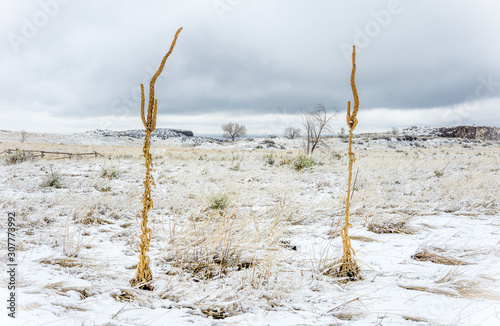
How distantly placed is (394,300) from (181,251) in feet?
6.19

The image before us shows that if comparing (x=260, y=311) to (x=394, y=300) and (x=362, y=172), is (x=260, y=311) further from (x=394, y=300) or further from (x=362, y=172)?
(x=362, y=172)

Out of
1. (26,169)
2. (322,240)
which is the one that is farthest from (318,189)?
(26,169)

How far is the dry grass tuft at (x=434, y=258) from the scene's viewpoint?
2545 millimetres

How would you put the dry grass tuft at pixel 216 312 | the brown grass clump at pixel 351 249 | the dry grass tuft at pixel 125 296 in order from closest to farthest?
the dry grass tuft at pixel 216 312 < the dry grass tuft at pixel 125 296 < the brown grass clump at pixel 351 249

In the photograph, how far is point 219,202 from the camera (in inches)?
185

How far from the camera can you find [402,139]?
50312 millimetres

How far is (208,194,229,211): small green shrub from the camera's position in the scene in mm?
4645

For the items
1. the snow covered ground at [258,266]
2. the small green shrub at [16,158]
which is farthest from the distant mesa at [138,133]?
the snow covered ground at [258,266]

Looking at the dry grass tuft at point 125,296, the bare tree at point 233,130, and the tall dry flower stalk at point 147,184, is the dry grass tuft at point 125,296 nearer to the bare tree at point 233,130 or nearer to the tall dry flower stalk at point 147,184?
the tall dry flower stalk at point 147,184

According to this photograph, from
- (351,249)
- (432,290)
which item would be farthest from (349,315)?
(432,290)

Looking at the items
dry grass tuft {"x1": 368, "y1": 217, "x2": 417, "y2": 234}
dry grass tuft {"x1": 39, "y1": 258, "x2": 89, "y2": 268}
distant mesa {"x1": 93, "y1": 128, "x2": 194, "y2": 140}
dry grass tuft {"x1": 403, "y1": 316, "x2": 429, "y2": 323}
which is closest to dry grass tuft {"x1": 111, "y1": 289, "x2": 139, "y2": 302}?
dry grass tuft {"x1": 39, "y1": 258, "x2": 89, "y2": 268}

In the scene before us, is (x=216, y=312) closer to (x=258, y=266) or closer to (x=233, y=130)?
(x=258, y=266)

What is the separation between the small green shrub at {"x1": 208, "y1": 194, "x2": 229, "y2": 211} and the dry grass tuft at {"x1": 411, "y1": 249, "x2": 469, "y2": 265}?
9.31ft

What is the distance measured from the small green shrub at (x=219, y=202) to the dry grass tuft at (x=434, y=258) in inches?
112
